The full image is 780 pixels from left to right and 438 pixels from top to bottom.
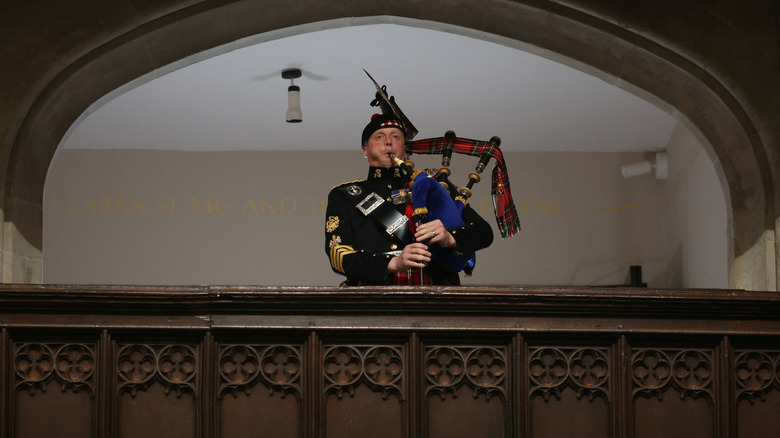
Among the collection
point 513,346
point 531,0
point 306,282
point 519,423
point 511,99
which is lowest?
point 519,423

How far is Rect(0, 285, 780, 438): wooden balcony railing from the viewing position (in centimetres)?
309

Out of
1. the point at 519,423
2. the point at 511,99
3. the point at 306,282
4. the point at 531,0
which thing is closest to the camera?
the point at 519,423

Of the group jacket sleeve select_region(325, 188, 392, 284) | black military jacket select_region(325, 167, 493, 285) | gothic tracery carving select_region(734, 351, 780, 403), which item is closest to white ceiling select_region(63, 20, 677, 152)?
black military jacket select_region(325, 167, 493, 285)

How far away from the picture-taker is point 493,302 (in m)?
3.09

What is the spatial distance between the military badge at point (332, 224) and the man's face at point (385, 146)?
30 cm

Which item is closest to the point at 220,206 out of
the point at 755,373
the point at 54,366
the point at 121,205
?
the point at 121,205

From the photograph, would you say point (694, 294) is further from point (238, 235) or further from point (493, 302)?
point (238, 235)

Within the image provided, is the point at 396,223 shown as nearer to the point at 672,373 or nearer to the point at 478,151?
the point at 478,151

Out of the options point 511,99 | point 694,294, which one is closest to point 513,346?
point 694,294

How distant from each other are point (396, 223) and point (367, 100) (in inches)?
221

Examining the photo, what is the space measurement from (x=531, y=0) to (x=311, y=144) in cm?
580

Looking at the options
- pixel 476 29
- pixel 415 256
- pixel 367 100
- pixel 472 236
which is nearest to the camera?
pixel 415 256

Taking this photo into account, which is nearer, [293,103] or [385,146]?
[385,146]

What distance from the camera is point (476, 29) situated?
517 cm
